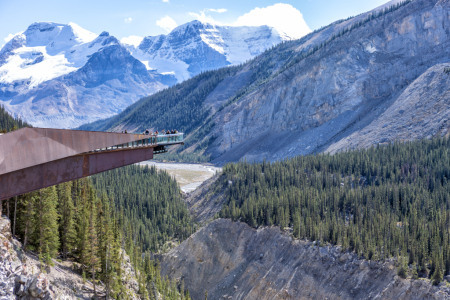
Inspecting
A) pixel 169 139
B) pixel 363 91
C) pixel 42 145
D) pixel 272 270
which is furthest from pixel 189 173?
pixel 42 145

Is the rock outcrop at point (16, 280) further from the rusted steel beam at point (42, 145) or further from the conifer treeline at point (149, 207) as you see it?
the conifer treeline at point (149, 207)

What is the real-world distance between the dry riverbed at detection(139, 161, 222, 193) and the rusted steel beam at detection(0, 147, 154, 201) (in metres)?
95.2

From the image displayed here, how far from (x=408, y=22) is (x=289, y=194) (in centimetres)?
11667

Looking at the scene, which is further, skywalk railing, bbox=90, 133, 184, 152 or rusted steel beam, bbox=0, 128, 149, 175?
skywalk railing, bbox=90, 133, 184, 152

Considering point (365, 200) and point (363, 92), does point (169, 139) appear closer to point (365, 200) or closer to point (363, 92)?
point (365, 200)

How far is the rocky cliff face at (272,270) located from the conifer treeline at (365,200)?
214 cm

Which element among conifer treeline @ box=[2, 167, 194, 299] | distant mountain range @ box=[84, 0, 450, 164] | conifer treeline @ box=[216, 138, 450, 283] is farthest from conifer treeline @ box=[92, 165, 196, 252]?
distant mountain range @ box=[84, 0, 450, 164]

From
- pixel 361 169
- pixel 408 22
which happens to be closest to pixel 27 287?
pixel 361 169

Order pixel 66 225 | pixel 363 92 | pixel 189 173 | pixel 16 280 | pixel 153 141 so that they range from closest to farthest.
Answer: pixel 16 280 < pixel 153 141 < pixel 66 225 < pixel 363 92 < pixel 189 173

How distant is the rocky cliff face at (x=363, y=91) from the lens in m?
131

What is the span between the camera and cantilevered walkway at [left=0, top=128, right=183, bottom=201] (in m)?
23.3

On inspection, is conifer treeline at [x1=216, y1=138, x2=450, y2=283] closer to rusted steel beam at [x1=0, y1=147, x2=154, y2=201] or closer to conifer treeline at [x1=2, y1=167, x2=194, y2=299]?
conifer treeline at [x1=2, y1=167, x2=194, y2=299]

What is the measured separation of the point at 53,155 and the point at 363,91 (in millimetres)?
148101

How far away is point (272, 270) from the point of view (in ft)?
219
